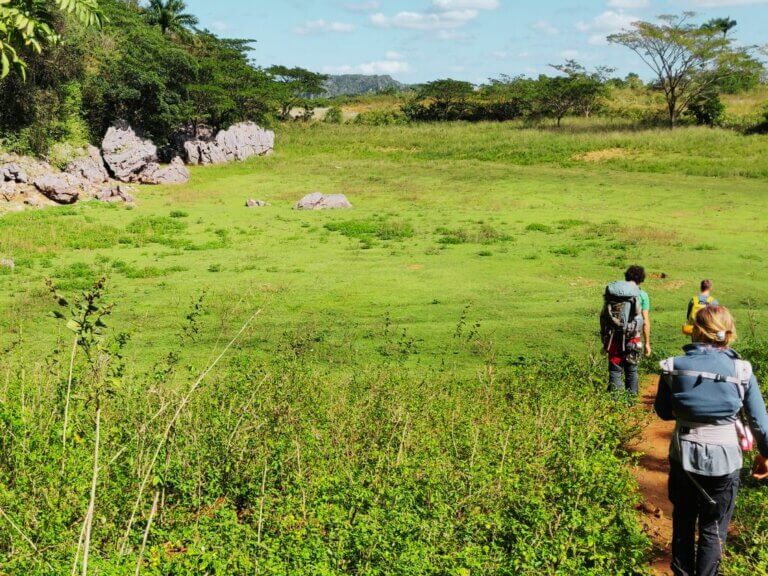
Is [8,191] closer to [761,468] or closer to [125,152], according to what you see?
[125,152]

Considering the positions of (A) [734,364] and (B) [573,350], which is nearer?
(A) [734,364]

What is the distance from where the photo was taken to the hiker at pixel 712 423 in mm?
3928

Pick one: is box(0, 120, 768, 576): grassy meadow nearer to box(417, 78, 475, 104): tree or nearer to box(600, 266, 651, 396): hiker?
box(600, 266, 651, 396): hiker

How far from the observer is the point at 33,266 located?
53.4ft

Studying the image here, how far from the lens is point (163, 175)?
33188mm

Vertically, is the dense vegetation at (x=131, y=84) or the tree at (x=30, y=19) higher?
the dense vegetation at (x=131, y=84)

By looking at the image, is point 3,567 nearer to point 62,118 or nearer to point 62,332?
point 62,332

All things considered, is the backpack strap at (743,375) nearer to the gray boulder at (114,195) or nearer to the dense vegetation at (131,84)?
the gray boulder at (114,195)

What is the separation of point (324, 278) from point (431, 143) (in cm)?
3298

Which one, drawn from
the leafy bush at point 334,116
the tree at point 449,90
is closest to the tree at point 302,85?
the leafy bush at point 334,116

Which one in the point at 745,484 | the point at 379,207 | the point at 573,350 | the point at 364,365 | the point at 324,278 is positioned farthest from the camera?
the point at 379,207

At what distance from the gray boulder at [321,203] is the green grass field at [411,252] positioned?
576 mm

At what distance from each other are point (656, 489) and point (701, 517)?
1876 mm

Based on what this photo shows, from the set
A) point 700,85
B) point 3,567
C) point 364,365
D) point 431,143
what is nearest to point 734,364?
point 3,567
